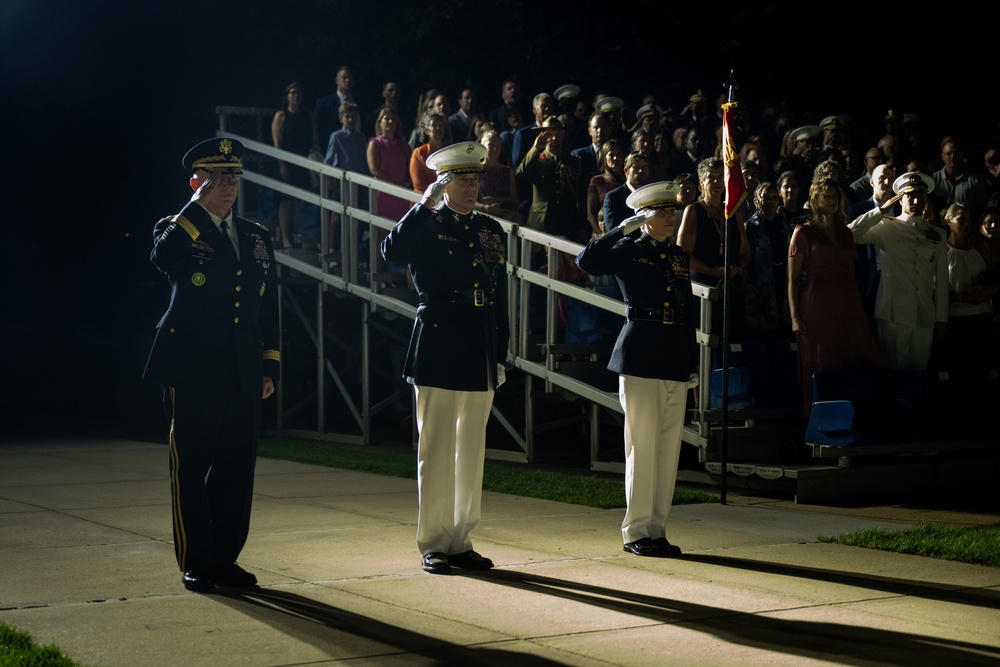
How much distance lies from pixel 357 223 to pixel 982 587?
877 cm

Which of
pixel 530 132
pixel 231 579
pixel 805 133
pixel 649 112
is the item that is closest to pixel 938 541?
pixel 231 579

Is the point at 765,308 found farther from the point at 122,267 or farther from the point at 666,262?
the point at 122,267

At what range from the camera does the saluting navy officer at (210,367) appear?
6.54 metres

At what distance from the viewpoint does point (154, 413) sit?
17.8m

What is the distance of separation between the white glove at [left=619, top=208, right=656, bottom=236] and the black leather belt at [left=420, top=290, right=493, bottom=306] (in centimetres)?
92

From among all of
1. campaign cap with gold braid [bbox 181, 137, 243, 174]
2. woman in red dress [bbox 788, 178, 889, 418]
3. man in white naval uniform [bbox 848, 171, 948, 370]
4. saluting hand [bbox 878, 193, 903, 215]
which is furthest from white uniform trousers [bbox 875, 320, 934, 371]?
campaign cap with gold braid [bbox 181, 137, 243, 174]

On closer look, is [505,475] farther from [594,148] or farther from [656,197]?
[656,197]

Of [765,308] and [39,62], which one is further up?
[39,62]

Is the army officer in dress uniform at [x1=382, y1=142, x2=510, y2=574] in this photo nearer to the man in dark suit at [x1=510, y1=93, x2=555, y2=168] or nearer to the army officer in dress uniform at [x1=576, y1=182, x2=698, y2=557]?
the army officer in dress uniform at [x1=576, y1=182, x2=698, y2=557]

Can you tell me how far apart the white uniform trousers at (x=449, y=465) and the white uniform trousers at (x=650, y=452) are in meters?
0.83

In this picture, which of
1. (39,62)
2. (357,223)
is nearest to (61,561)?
(357,223)

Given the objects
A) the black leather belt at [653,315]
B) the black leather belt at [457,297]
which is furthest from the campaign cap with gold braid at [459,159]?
the black leather belt at [653,315]

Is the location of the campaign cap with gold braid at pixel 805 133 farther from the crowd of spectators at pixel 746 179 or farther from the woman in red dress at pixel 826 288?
the woman in red dress at pixel 826 288

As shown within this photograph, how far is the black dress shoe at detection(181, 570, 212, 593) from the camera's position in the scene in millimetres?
6500
